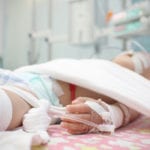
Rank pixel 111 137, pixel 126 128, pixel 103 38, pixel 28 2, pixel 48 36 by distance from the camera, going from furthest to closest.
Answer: pixel 28 2
pixel 48 36
pixel 103 38
pixel 126 128
pixel 111 137

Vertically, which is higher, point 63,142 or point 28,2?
point 28,2

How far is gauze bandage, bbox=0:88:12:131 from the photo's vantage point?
28.1 inches

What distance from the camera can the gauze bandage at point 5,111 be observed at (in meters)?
0.71

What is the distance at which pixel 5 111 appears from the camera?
719mm

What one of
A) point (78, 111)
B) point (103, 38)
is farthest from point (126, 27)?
point (78, 111)

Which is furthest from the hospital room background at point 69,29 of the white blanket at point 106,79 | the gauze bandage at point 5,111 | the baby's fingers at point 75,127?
the gauze bandage at point 5,111

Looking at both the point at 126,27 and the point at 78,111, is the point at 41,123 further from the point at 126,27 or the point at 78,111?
the point at 126,27

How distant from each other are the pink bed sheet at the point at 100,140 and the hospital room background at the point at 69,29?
120cm

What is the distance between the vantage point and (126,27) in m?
2.13

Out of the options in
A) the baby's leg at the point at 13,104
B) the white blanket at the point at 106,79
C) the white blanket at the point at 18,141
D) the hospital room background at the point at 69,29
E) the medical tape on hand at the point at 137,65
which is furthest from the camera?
the hospital room background at the point at 69,29

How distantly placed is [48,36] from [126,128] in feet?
8.30

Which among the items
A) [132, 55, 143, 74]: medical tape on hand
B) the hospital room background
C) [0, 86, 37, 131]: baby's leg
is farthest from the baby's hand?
the hospital room background

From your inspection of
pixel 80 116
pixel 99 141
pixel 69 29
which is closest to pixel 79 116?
pixel 80 116

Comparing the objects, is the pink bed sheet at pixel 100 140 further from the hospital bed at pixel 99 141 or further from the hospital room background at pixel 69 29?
the hospital room background at pixel 69 29
